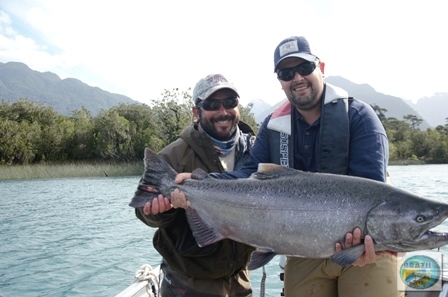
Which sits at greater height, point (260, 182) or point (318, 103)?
point (318, 103)

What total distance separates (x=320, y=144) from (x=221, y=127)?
1.22 metres

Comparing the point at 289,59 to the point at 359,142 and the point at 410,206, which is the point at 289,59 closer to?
the point at 359,142

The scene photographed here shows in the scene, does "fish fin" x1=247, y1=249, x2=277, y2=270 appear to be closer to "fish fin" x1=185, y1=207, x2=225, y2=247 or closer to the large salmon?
the large salmon

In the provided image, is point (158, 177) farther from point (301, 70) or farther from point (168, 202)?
point (301, 70)

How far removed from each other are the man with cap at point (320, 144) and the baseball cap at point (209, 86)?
0.73 metres

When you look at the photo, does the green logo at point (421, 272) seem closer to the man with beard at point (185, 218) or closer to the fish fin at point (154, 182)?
the man with beard at point (185, 218)

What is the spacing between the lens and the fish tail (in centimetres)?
390

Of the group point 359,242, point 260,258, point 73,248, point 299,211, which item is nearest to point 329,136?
point 299,211

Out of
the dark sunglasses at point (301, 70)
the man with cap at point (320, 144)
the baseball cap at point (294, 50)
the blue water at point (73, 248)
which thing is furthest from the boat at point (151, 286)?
the blue water at point (73, 248)

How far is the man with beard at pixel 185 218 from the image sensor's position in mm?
3963

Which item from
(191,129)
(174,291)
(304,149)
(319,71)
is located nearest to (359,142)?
(304,149)

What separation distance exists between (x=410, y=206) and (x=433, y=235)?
25 centimetres

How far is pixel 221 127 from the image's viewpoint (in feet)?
14.6

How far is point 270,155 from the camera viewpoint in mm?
4047
